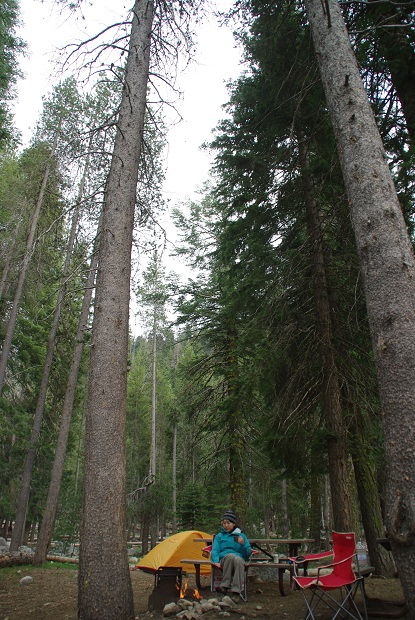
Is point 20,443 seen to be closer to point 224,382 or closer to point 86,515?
point 224,382

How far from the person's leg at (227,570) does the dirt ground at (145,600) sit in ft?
0.99

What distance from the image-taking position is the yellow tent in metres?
7.03

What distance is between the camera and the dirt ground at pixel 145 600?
455cm

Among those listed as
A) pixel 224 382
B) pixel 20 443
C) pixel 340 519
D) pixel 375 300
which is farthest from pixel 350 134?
pixel 20 443

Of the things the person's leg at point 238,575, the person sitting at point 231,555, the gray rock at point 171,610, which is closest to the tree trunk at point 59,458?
the person sitting at point 231,555

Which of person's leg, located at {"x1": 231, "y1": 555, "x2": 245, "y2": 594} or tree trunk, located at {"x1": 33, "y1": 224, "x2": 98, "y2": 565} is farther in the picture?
tree trunk, located at {"x1": 33, "y1": 224, "x2": 98, "y2": 565}

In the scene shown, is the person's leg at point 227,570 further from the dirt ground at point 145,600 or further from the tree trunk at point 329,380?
the tree trunk at point 329,380

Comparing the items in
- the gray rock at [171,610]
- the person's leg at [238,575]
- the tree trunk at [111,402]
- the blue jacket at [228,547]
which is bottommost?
the gray rock at [171,610]

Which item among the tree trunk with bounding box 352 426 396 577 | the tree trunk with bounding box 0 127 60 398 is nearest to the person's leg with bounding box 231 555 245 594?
the tree trunk with bounding box 352 426 396 577

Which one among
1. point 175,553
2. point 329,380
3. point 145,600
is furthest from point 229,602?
point 329,380

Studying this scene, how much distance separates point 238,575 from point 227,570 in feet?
0.53

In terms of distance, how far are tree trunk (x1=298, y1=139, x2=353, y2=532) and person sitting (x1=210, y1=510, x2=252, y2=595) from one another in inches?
58.1

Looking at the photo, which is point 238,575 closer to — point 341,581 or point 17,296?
point 341,581

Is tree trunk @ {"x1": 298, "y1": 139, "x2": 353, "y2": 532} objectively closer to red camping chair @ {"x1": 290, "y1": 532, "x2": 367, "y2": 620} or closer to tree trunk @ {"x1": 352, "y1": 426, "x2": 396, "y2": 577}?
tree trunk @ {"x1": 352, "y1": 426, "x2": 396, "y2": 577}
